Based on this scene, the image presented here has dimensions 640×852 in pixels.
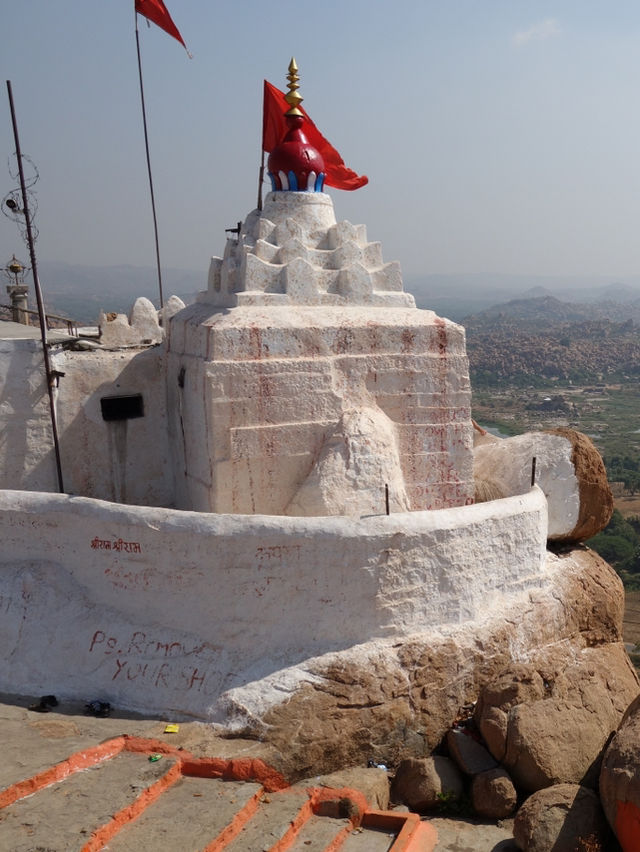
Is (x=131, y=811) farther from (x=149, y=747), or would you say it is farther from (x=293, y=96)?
(x=293, y=96)

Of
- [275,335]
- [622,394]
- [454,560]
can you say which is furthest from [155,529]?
[622,394]

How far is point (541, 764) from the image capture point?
9.16 m

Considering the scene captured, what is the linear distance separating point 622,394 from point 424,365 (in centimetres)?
8807

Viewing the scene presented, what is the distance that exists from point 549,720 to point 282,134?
9.75 meters

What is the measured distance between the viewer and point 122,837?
760cm

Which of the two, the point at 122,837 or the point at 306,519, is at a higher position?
the point at 306,519

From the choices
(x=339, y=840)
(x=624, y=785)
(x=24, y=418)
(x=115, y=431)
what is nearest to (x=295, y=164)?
(x=115, y=431)

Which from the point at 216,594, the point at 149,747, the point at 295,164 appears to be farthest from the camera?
the point at 295,164

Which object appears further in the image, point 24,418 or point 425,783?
point 24,418

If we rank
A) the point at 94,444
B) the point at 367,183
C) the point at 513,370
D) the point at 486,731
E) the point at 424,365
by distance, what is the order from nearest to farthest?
the point at 486,731 → the point at 424,365 → the point at 94,444 → the point at 367,183 → the point at 513,370

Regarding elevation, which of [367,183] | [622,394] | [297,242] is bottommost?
[622,394]

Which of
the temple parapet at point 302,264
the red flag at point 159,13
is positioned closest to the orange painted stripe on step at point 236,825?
the temple parapet at point 302,264

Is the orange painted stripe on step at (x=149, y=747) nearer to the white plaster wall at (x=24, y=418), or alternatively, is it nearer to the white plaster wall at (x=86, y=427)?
the white plaster wall at (x=86, y=427)

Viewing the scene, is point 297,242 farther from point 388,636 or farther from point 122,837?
point 122,837
